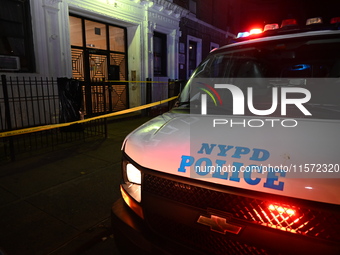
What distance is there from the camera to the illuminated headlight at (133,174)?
73.3 inches

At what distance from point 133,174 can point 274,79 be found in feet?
6.43

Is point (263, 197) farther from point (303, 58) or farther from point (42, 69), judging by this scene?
point (42, 69)

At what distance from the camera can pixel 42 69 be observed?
7086mm

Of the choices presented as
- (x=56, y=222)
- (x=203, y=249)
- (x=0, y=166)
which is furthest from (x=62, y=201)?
(x=203, y=249)

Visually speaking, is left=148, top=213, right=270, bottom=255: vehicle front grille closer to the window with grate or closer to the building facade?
the building facade

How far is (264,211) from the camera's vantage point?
1.32 metres

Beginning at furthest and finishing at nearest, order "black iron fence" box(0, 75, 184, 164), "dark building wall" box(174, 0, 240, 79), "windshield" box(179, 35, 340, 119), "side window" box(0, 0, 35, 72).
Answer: "dark building wall" box(174, 0, 240, 79) → "side window" box(0, 0, 35, 72) → "black iron fence" box(0, 75, 184, 164) → "windshield" box(179, 35, 340, 119)

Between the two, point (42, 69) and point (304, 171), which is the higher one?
point (42, 69)

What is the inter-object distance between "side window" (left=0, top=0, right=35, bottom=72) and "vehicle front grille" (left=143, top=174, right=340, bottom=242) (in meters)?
6.71

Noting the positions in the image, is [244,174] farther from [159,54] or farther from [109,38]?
[159,54]

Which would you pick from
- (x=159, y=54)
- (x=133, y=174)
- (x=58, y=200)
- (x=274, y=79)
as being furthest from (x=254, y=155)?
(x=159, y=54)

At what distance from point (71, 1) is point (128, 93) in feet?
13.7

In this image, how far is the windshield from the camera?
2.18 m

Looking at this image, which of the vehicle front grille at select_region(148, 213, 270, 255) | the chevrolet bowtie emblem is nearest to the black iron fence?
the vehicle front grille at select_region(148, 213, 270, 255)
